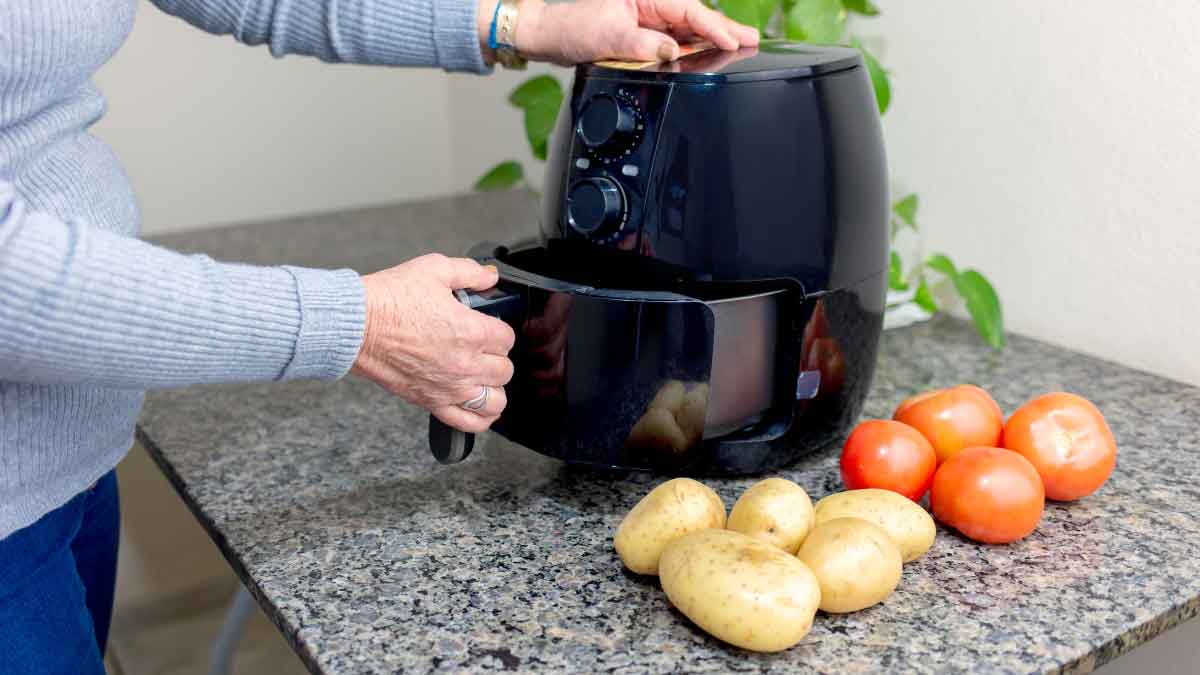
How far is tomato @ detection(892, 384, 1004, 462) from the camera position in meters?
0.78

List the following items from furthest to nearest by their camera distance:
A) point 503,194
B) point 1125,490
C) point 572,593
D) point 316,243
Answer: point 503,194, point 316,243, point 1125,490, point 572,593

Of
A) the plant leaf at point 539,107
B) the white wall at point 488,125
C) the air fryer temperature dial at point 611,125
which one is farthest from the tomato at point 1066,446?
the white wall at point 488,125

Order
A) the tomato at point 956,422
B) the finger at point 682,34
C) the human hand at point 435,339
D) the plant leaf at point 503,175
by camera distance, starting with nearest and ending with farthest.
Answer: the human hand at point 435,339, the tomato at point 956,422, the finger at point 682,34, the plant leaf at point 503,175

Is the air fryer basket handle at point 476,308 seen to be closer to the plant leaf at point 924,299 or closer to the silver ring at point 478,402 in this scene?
the silver ring at point 478,402

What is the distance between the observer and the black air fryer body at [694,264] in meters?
0.71

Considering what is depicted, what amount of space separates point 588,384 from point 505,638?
181 millimetres

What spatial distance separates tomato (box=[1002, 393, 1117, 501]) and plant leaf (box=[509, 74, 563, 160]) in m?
0.63

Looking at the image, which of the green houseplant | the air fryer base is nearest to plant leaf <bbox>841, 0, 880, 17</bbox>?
the green houseplant

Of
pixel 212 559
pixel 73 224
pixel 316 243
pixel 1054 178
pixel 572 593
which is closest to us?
pixel 73 224

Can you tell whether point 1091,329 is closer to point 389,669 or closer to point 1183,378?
point 1183,378

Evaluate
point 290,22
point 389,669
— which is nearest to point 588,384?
point 389,669

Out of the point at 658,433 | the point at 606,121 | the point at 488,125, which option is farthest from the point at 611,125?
the point at 488,125

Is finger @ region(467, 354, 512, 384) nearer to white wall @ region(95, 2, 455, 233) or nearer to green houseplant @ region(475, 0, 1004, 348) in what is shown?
green houseplant @ region(475, 0, 1004, 348)

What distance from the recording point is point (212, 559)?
5.68 ft
